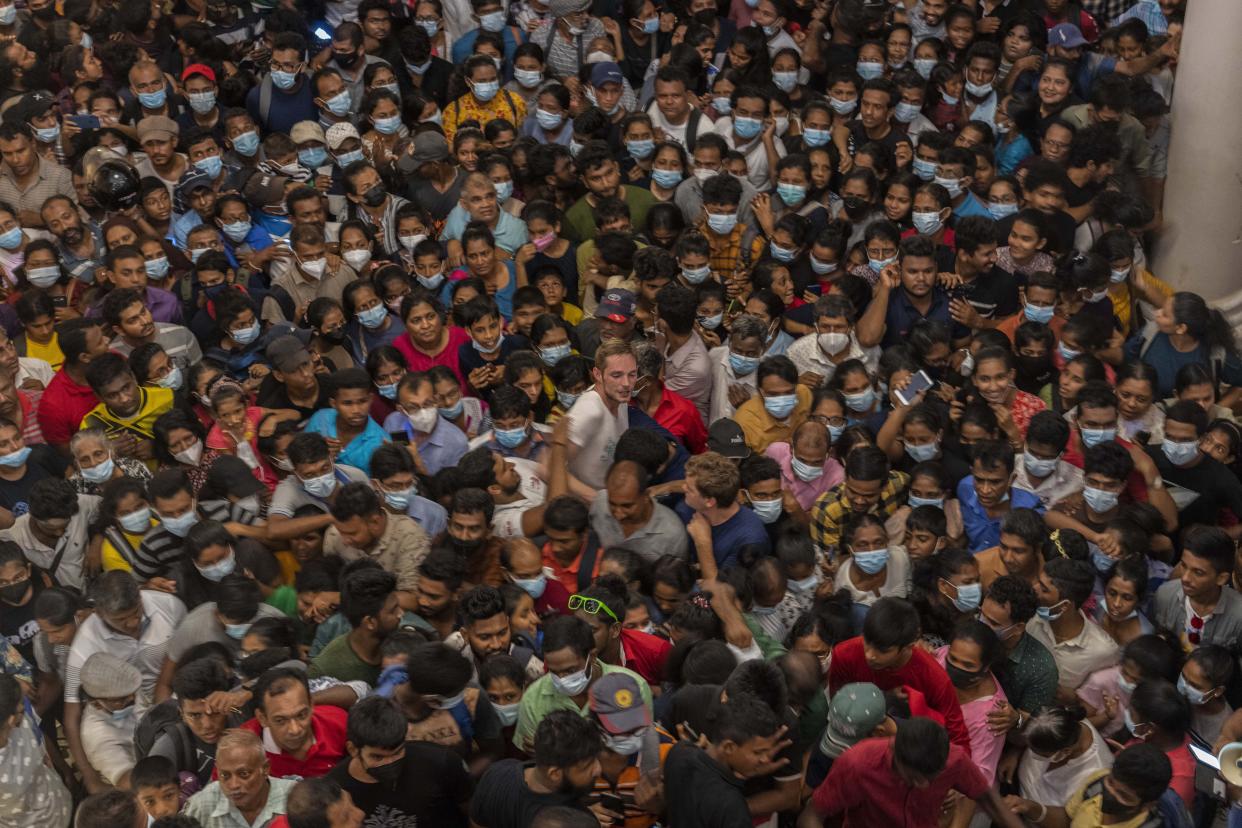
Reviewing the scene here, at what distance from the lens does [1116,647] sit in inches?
→ 274

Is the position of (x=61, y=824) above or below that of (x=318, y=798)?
below

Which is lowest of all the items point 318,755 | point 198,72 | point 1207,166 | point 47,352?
point 47,352

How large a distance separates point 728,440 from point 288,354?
7.75 ft

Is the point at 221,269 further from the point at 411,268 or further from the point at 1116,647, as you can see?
the point at 1116,647

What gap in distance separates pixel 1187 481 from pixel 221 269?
5543mm

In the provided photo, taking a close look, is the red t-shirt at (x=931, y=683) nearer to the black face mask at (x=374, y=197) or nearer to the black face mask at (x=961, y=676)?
the black face mask at (x=961, y=676)

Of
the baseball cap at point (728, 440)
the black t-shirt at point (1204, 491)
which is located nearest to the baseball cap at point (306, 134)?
the baseball cap at point (728, 440)

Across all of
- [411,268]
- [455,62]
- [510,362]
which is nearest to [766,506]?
[510,362]

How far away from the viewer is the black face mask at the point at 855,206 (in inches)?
392

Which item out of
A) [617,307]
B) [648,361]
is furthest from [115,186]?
[648,361]

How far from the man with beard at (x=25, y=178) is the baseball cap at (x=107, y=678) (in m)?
4.52

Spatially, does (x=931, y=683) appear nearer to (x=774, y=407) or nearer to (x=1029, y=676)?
(x=1029, y=676)

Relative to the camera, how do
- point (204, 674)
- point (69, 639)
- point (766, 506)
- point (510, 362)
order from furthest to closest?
point (510, 362), point (766, 506), point (69, 639), point (204, 674)

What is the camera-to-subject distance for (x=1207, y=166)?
10219 millimetres
